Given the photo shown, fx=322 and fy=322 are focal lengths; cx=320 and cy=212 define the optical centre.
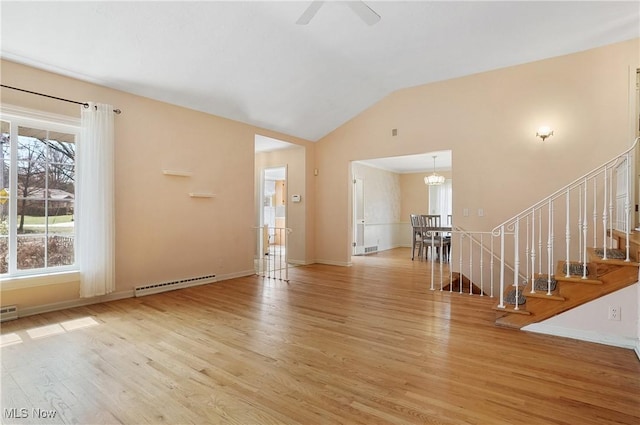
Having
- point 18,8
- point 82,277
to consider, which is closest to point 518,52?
point 18,8

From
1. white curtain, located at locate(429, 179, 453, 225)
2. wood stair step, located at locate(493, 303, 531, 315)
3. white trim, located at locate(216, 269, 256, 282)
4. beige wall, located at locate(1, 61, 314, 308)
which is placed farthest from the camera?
white curtain, located at locate(429, 179, 453, 225)

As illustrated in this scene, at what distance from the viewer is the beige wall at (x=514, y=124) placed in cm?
443

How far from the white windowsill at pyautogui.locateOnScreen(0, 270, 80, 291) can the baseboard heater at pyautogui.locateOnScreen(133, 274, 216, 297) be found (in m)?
0.77

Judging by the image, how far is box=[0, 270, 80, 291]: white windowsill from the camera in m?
3.46

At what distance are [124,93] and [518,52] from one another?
219 inches

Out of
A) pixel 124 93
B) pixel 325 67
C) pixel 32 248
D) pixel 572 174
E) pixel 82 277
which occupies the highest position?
pixel 325 67

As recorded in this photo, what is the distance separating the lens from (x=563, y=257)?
4707 mm

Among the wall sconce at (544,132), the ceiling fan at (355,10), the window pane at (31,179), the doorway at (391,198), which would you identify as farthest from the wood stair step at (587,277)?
the window pane at (31,179)

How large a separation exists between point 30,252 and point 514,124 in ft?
22.4

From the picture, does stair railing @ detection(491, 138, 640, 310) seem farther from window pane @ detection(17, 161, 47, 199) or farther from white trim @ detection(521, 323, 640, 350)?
window pane @ detection(17, 161, 47, 199)

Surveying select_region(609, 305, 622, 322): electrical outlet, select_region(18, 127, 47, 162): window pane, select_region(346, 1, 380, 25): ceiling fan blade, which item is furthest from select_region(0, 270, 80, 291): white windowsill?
select_region(609, 305, 622, 322): electrical outlet

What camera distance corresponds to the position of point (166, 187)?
4781 millimetres

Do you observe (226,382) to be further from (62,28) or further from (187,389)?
(62,28)

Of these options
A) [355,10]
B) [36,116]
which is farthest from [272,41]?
[36,116]
